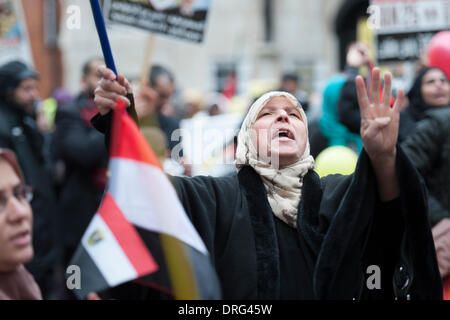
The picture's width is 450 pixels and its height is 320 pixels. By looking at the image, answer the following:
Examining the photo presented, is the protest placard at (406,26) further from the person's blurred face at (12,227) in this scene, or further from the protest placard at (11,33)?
the person's blurred face at (12,227)

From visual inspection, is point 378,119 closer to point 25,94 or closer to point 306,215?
point 306,215

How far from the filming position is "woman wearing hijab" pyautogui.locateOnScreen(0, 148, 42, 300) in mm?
2682

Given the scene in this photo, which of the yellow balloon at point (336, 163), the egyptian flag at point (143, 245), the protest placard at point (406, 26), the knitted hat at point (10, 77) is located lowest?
the egyptian flag at point (143, 245)

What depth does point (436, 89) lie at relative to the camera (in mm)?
4961

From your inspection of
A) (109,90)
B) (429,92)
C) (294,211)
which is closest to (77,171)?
(429,92)

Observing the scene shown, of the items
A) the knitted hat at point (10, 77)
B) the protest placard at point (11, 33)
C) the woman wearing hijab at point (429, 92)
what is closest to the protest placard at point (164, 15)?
the knitted hat at point (10, 77)

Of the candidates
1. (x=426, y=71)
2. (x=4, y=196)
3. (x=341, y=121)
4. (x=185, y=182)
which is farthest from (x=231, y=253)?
(x=426, y=71)

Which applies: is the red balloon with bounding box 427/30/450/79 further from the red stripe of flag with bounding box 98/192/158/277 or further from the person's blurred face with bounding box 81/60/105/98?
the red stripe of flag with bounding box 98/192/158/277

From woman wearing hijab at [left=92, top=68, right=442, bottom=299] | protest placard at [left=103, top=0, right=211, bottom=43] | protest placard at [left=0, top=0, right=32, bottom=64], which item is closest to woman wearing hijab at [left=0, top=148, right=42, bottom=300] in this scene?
woman wearing hijab at [left=92, top=68, right=442, bottom=299]

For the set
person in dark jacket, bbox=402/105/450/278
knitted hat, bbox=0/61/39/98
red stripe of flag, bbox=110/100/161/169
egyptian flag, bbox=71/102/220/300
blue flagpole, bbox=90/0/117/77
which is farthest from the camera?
knitted hat, bbox=0/61/39/98

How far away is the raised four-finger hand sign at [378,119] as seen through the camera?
2.47 meters

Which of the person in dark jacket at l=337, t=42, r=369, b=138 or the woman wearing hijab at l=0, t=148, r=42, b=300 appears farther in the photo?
the person in dark jacket at l=337, t=42, r=369, b=138

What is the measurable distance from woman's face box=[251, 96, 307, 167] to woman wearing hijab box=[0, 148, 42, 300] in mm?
908

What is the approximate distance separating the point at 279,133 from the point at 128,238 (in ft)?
2.85
